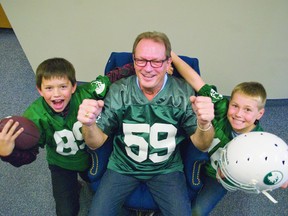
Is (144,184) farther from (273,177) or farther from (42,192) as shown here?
(42,192)

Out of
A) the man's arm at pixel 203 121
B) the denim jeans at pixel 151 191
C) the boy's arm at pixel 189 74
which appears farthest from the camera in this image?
the boy's arm at pixel 189 74

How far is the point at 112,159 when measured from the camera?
1787 mm

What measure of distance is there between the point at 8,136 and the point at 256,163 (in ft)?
3.93

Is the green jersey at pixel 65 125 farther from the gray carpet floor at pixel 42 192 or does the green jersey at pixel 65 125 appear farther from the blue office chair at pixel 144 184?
the gray carpet floor at pixel 42 192

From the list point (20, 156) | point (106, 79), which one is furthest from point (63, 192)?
point (106, 79)

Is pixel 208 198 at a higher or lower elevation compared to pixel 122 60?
lower

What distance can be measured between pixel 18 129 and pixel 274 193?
186cm

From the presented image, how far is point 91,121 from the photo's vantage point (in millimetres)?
1427

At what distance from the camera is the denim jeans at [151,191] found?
1614 mm

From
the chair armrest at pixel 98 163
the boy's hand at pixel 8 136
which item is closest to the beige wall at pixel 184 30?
the chair armrest at pixel 98 163

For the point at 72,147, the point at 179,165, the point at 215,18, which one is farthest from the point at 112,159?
the point at 215,18

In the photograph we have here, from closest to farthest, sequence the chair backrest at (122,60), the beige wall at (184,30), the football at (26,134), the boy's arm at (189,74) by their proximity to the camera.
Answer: the football at (26,134), the boy's arm at (189,74), the chair backrest at (122,60), the beige wall at (184,30)

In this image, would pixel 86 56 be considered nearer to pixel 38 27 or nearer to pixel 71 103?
pixel 38 27

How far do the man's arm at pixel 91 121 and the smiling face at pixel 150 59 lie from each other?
27cm
